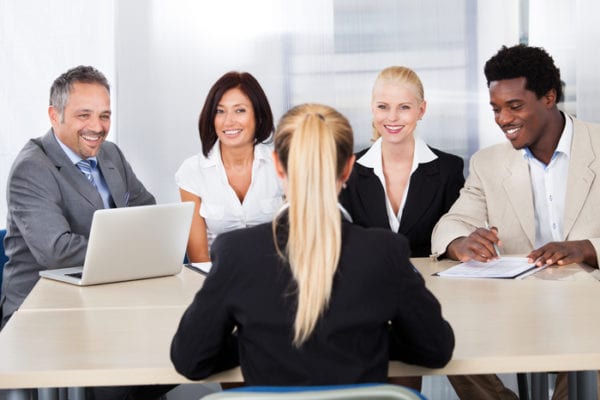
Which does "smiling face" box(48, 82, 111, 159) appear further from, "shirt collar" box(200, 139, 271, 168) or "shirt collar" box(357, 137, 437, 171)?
"shirt collar" box(357, 137, 437, 171)

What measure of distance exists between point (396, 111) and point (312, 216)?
194cm

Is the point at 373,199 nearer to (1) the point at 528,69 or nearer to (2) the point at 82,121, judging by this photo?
(1) the point at 528,69

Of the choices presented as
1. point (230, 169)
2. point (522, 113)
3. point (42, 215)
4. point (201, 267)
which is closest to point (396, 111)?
point (522, 113)

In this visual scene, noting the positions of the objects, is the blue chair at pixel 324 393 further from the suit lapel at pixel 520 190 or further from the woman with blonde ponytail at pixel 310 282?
the suit lapel at pixel 520 190

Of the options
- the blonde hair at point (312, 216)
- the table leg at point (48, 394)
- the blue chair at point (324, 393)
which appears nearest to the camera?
the blue chair at point (324, 393)

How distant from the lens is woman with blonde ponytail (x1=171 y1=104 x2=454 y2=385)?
5.38 ft

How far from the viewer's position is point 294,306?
5.41 feet

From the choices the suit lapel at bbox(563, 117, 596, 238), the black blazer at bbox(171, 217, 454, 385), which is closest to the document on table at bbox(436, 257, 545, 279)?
the suit lapel at bbox(563, 117, 596, 238)

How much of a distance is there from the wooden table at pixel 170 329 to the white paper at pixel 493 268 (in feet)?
0.16

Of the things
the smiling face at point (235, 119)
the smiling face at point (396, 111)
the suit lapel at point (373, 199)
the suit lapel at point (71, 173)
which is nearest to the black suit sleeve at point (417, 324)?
the suit lapel at point (373, 199)

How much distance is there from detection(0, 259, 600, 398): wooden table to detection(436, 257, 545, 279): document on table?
42mm

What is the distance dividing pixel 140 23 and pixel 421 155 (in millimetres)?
2003

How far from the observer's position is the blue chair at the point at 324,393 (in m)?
1.38

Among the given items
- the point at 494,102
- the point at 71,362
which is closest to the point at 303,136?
the point at 71,362
